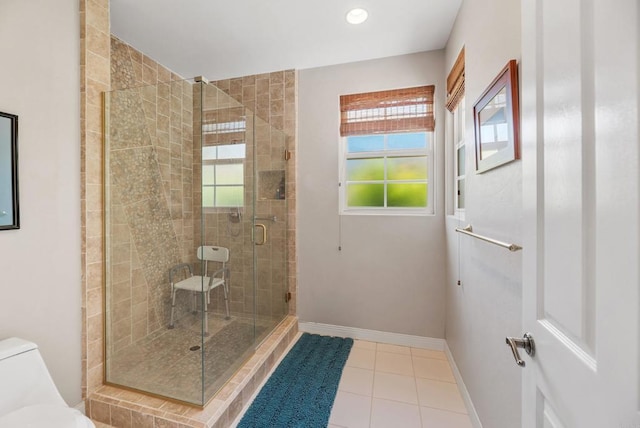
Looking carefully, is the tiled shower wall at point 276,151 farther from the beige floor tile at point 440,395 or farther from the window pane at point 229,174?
the beige floor tile at point 440,395

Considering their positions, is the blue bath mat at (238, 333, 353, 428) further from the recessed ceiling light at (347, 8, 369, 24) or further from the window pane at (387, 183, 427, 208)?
the recessed ceiling light at (347, 8, 369, 24)

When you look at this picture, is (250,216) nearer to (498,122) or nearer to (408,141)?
(408,141)

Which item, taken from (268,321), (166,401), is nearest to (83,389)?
(166,401)

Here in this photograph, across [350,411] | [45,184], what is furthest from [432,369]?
[45,184]

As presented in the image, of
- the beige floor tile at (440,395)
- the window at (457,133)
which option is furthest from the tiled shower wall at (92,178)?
the window at (457,133)

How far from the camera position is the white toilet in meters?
1.09

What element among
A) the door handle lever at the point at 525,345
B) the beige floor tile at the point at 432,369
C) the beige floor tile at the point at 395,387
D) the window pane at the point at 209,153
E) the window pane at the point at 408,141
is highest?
the window pane at the point at 408,141

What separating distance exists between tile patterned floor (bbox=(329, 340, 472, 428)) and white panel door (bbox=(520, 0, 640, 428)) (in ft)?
3.90

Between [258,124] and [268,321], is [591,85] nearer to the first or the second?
[258,124]

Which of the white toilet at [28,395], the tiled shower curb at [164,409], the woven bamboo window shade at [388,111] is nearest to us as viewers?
the white toilet at [28,395]

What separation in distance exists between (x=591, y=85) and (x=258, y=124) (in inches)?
89.5

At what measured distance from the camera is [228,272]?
→ 2.11m

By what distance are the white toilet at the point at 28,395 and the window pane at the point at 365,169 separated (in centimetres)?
249

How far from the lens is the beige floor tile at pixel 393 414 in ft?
5.61
